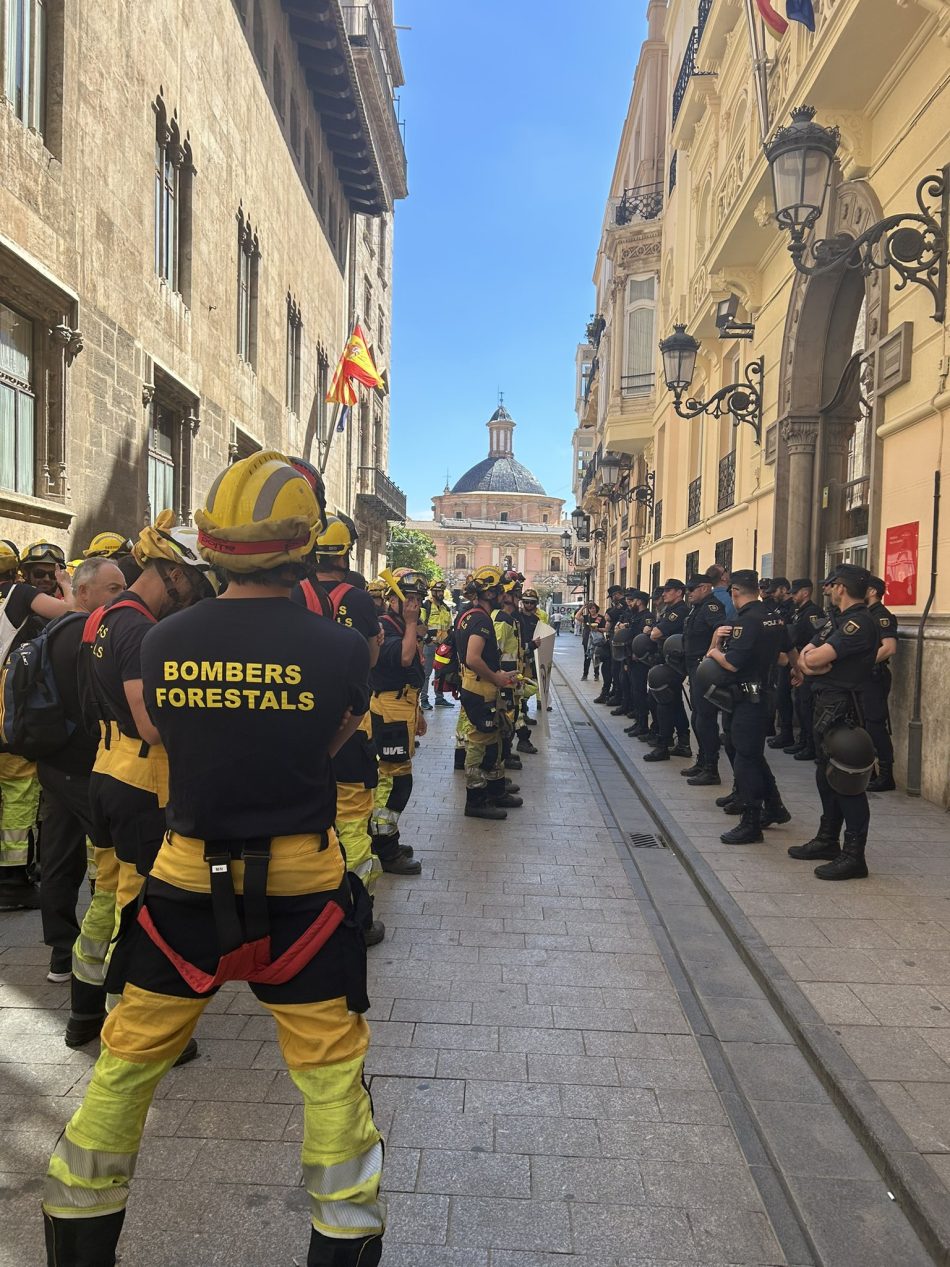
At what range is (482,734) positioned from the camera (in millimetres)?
7090

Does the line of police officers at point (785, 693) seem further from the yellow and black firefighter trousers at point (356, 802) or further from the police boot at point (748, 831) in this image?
the yellow and black firefighter trousers at point (356, 802)

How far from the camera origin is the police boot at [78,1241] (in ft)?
6.14

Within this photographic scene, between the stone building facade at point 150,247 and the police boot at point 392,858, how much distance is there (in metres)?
5.31

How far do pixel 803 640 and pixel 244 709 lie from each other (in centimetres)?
808

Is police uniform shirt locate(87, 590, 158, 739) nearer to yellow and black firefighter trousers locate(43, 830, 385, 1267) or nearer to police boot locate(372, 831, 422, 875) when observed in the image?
yellow and black firefighter trousers locate(43, 830, 385, 1267)

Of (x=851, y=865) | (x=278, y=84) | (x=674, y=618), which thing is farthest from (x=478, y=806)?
(x=278, y=84)

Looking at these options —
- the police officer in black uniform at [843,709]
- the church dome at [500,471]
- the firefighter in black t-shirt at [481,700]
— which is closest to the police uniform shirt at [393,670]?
the firefighter in black t-shirt at [481,700]

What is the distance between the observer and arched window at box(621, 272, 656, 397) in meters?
23.5

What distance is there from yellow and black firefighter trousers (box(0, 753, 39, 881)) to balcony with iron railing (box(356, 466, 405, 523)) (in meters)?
27.4

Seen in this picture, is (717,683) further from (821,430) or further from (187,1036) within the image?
(821,430)

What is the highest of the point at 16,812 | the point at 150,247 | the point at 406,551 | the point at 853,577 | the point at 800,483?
the point at 150,247

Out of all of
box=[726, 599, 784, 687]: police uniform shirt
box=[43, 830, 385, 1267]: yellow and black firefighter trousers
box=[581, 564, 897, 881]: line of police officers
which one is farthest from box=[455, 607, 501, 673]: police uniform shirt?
box=[43, 830, 385, 1267]: yellow and black firefighter trousers

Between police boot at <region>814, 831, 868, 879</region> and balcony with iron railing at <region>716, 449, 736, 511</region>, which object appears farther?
balcony with iron railing at <region>716, 449, 736, 511</region>

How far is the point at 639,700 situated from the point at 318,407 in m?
16.0
